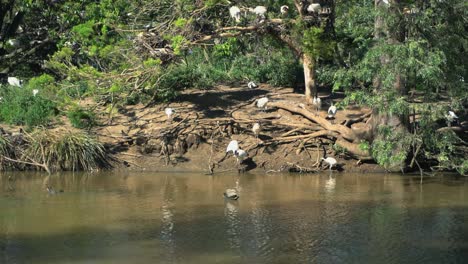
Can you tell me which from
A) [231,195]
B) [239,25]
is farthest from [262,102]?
[231,195]

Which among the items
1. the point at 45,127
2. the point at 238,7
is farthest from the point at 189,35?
the point at 45,127

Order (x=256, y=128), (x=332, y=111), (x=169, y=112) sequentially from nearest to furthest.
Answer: (x=256, y=128) < (x=332, y=111) < (x=169, y=112)

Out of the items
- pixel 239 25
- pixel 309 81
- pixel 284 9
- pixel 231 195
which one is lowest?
pixel 231 195

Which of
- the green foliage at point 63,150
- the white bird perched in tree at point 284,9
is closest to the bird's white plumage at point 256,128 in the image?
the white bird perched in tree at point 284,9

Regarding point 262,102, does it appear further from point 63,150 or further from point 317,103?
point 63,150

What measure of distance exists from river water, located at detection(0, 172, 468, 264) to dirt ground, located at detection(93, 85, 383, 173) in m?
0.76

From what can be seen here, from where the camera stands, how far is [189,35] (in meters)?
16.0

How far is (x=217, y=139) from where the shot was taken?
53.9ft

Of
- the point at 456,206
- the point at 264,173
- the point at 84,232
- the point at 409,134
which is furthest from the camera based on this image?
the point at 264,173

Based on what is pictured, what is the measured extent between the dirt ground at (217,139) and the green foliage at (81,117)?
12.0 inches

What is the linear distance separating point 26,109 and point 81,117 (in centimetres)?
144

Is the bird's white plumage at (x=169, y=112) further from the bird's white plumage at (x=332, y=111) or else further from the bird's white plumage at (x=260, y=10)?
the bird's white plumage at (x=332, y=111)

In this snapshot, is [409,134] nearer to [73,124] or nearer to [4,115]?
[73,124]

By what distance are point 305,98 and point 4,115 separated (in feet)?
23.1
